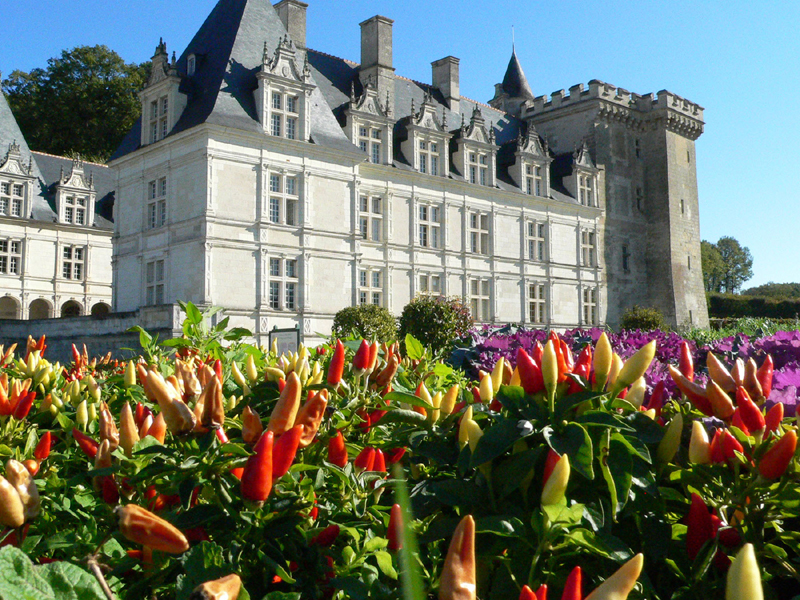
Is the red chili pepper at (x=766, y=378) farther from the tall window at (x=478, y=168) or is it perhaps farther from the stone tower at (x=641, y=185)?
the stone tower at (x=641, y=185)

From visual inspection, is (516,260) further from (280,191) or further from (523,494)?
(523,494)

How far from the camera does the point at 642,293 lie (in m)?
40.9

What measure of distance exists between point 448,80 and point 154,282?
717 inches

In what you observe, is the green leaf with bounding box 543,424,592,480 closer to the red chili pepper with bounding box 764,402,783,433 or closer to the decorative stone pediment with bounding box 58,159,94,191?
the red chili pepper with bounding box 764,402,783,433

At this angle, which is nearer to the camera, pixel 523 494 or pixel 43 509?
pixel 523 494

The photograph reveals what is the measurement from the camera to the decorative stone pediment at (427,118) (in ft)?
103

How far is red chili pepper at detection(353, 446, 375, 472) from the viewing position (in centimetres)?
179

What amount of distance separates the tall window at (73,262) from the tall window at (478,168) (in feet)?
69.3

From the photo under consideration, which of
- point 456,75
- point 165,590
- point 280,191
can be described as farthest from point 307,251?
point 165,590

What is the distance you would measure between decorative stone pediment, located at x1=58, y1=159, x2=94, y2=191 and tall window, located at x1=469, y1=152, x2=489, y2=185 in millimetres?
20096

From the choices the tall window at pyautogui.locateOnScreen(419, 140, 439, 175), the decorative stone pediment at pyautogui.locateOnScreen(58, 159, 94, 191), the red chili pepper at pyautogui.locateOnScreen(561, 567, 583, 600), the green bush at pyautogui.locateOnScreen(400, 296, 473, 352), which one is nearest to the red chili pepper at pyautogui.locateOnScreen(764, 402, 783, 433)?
the red chili pepper at pyautogui.locateOnScreen(561, 567, 583, 600)

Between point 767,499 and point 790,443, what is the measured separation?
0.14 metres

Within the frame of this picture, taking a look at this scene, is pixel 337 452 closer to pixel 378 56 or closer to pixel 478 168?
pixel 378 56

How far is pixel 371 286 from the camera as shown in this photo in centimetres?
2936
